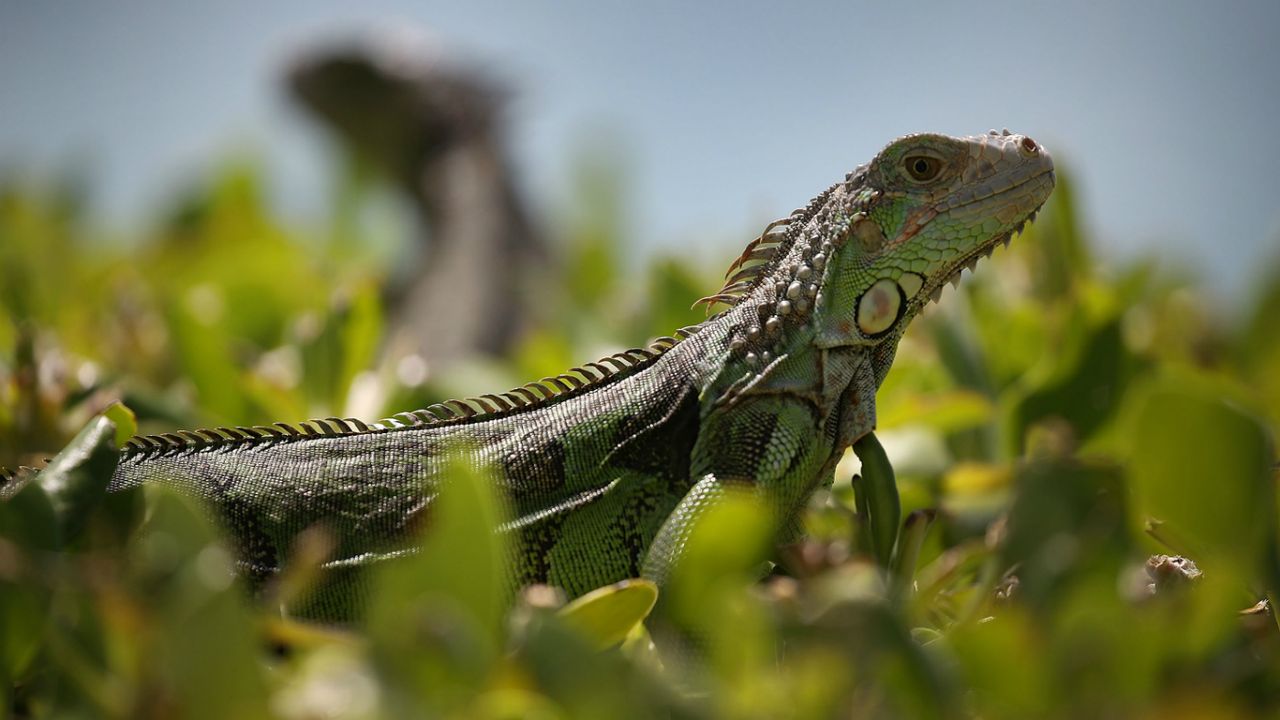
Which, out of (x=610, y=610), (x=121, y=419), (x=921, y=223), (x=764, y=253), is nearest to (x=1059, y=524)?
(x=610, y=610)

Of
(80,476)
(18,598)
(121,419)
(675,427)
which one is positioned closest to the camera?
(18,598)

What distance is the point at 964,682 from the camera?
4.48ft

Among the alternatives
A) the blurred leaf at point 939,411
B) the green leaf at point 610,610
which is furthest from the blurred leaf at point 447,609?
the blurred leaf at point 939,411

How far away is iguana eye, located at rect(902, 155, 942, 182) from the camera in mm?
2740

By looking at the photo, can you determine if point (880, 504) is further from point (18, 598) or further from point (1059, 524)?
point (18, 598)

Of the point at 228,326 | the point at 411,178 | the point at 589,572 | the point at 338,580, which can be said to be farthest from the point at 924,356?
the point at 411,178

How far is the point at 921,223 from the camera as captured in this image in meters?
2.73

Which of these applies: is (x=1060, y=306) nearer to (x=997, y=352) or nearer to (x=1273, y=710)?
(x=997, y=352)

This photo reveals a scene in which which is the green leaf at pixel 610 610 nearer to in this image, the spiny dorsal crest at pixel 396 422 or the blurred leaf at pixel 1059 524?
the blurred leaf at pixel 1059 524

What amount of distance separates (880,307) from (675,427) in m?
0.63

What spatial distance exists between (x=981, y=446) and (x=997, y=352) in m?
0.36

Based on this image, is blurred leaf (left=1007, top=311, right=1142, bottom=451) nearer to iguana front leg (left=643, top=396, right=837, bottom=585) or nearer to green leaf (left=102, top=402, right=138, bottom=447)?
iguana front leg (left=643, top=396, right=837, bottom=585)

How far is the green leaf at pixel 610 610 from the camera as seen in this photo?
155 centimetres

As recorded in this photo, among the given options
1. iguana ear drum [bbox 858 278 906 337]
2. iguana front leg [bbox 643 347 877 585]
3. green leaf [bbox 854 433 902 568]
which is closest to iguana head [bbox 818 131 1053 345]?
iguana ear drum [bbox 858 278 906 337]
